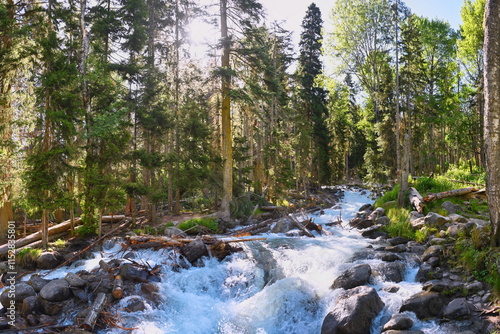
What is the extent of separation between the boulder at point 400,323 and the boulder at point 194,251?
234 inches

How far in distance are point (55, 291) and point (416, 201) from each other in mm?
13918

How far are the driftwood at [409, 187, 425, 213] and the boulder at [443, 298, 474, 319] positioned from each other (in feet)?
26.6

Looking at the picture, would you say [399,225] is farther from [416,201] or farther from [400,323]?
[400,323]

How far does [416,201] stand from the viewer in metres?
14.4

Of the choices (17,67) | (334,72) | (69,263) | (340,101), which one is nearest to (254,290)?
(69,263)

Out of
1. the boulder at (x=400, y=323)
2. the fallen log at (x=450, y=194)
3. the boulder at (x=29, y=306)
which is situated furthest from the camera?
the fallen log at (x=450, y=194)

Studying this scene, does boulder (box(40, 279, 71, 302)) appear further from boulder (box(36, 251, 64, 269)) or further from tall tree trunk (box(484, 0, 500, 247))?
tall tree trunk (box(484, 0, 500, 247))

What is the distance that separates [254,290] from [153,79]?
11863mm

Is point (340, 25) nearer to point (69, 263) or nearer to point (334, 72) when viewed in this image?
point (334, 72)

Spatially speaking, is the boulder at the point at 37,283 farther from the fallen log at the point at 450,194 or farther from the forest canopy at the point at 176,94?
the fallen log at the point at 450,194

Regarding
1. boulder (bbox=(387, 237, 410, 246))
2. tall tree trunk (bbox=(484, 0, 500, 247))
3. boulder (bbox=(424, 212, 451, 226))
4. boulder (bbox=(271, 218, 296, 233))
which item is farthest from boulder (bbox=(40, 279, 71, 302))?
boulder (bbox=(424, 212, 451, 226))

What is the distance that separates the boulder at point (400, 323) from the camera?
20.5 feet

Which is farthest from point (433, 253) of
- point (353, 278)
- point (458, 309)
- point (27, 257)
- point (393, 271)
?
point (27, 257)

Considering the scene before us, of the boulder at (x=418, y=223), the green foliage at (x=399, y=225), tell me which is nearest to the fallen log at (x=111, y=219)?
the green foliage at (x=399, y=225)
